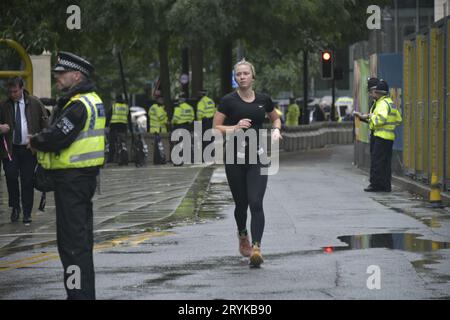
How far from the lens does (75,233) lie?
8656mm

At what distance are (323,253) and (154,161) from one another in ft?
68.0

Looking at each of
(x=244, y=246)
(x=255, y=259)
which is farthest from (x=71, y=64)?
(x=244, y=246)

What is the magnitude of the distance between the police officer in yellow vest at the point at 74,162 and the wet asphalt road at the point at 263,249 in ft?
2.41

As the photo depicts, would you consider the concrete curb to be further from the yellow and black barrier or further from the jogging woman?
the jogging woman

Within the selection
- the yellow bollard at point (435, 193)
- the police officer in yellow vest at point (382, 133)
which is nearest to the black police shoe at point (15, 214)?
the yellow bollard at point (435, 193)

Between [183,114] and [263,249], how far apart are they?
19.6 meters

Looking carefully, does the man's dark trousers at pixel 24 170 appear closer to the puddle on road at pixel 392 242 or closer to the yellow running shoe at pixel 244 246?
the puddle on road at pixel 392 242

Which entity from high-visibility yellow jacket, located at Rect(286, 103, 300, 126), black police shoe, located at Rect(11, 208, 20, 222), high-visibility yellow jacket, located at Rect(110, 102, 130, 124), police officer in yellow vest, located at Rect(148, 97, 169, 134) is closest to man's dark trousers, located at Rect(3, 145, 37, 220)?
black police shoe, located at Rect(11, 208, 20, 222)

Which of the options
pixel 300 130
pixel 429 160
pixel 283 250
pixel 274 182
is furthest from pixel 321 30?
pixel 283 250

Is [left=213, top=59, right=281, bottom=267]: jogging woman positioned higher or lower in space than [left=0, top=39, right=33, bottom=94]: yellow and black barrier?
lower

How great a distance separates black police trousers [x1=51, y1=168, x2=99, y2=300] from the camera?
865 centimetres

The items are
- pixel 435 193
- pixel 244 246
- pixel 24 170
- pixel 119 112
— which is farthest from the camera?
pixel 119 112

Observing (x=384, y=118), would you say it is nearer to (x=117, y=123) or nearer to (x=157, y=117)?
(x=117, y=123)
